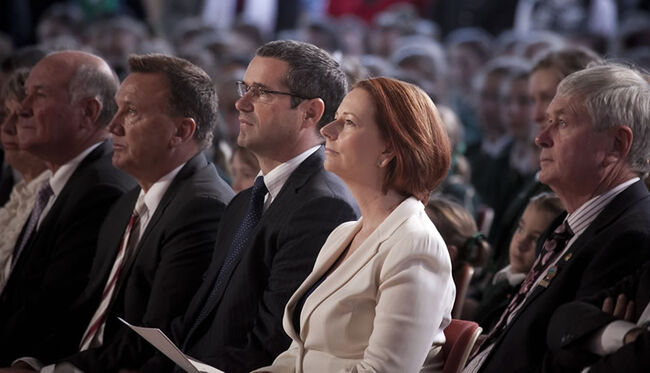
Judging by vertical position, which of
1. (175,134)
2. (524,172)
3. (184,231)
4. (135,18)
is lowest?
(135,18)

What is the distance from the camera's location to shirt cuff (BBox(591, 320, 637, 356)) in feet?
8.02

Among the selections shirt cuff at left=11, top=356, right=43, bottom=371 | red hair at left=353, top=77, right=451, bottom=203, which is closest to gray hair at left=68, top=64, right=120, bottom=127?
shirt cuff at left=11, top=356, right=43, bottom=371

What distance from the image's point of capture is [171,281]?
3748 mm

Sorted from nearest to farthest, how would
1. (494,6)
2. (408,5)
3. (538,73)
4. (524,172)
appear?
1. (538,73)
2. (524,172)
3. (494,6)
4. (408,5)

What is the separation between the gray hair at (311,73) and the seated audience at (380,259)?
1.61 feet

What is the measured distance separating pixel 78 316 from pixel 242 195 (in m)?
0.92

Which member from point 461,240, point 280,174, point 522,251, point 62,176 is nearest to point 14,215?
point 62,176

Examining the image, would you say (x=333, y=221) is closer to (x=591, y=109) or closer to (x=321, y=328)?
(x=321, y=328)

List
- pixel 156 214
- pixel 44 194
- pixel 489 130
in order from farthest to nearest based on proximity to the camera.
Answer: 1. pixel 489 130
2. pixel 44 194
3. pixel 156 214

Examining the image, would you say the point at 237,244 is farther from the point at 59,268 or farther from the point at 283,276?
the point at 59,268

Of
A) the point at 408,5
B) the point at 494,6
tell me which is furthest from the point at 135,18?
the point at 494,6

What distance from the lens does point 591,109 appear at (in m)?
3.12

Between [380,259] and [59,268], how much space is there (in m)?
1.94

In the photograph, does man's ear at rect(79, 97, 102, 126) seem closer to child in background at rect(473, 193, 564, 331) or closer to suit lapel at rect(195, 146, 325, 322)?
suit lapel at rect(195, 146, 325, 322)
